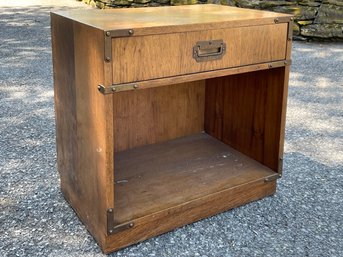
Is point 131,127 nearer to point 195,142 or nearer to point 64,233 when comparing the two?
point 195,142

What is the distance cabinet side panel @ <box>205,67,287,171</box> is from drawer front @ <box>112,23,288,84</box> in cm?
18

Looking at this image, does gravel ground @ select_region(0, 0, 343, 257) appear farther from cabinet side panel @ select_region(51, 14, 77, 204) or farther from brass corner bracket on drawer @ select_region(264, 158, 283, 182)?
cabinet side panel @ select_region(51, 14, 77, 204)

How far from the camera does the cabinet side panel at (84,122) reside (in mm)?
1614

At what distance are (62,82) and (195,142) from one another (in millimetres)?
872

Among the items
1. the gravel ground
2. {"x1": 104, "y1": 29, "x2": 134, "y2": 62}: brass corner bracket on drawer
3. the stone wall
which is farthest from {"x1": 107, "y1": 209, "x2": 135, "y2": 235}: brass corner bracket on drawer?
the stone wall

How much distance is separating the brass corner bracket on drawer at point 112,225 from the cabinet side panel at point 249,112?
2.50 feet

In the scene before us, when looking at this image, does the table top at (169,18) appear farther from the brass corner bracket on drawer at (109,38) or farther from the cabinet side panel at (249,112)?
the cabinet side panel at (249,112)

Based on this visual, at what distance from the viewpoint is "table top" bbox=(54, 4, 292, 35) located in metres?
1.63

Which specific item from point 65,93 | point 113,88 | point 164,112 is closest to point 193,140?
point 164,112

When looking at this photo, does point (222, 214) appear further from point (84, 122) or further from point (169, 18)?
point (169, 18)

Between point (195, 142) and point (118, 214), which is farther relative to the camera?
point (195, 142)

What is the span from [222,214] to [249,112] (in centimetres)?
51

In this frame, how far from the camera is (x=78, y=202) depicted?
6.49ft

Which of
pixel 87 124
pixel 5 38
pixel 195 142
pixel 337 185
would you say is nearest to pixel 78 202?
pixel 87 124
